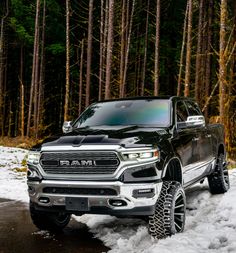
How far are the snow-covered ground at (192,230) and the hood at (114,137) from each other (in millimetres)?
1395

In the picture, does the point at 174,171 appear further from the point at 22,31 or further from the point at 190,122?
the point at 22,31

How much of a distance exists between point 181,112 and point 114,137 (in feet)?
7.07

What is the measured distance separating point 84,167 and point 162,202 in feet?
3.86

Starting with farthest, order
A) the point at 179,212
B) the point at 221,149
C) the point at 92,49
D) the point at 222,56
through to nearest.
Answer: the point at 92,49 → the point at 222,56 → the point at 221,149 → the point at 179,212

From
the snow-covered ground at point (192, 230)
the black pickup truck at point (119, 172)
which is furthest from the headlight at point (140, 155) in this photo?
the snow-covered ground at point (192, 230)

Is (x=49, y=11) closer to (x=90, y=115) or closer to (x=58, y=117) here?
(x=58, y=117)

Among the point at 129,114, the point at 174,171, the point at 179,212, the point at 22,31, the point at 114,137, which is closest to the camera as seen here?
the point at 114,137

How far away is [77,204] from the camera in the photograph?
5477 mm

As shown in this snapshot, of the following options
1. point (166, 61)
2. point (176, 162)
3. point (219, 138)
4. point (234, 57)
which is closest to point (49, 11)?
point (166, 61)

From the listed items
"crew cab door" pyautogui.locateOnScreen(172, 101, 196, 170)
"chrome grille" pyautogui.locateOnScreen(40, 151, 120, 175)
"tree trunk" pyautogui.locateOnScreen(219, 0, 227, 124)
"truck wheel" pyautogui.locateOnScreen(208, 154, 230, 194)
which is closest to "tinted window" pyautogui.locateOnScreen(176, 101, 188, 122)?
"crew cab door" pyautogui.locateOnScreen(172, 101, 196, 170)

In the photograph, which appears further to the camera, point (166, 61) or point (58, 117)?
point (58, 117)

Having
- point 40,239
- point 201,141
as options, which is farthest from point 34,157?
point 201,141

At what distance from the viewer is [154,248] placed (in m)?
5.28

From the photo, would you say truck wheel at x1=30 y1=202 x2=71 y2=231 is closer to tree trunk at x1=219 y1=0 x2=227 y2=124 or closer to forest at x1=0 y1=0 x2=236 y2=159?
tree trunk at x1=219 y1=0 x2=227 y2=124
